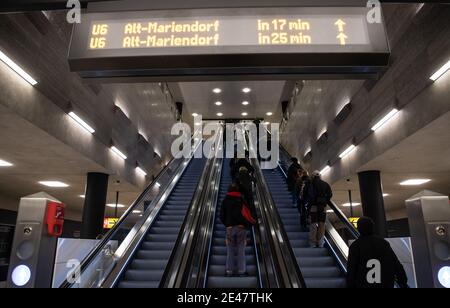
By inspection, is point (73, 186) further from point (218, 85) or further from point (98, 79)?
point (98, 79)

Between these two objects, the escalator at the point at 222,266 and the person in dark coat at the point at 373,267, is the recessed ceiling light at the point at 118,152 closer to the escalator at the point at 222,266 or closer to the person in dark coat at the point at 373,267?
the escalator at the point at 222,266

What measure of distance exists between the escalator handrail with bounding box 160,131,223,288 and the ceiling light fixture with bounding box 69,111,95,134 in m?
3.50

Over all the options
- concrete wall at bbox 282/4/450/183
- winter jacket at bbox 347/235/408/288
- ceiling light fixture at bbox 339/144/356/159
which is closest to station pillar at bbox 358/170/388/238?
concrete wall at bbox 282/4/450/183

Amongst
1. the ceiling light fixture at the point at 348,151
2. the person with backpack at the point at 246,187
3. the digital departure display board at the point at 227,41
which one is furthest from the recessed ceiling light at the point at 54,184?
the digital departure display board at the point at 227,41

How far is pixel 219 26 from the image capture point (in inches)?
139

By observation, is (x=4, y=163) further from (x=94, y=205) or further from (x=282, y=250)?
(x=282, y=250)

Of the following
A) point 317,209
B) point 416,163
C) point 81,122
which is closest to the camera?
point 317,209

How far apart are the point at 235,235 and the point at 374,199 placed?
5.91m

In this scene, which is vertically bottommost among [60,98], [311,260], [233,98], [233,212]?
[311,260]

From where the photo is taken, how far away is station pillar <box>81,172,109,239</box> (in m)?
10.7

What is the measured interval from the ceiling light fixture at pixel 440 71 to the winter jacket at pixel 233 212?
4.14m

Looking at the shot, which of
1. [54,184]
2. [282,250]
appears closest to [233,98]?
[54,184]

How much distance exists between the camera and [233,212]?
5.78 meters

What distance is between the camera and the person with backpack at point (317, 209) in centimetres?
654
